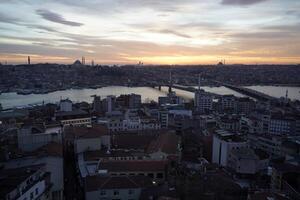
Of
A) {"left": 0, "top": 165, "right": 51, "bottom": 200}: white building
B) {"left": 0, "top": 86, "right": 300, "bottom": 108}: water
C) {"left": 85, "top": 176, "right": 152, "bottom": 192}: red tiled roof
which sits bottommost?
{"left": 0, "top": 86, "right": 300, "bottom": 108}: water

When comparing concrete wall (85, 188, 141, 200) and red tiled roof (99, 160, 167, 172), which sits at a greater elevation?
red tiled roof (99, 160, 167, 172)

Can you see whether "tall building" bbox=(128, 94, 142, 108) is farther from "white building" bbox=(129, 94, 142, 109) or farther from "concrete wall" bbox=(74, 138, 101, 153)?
"concrete wall" bbox=(74, 138, 101, 153)

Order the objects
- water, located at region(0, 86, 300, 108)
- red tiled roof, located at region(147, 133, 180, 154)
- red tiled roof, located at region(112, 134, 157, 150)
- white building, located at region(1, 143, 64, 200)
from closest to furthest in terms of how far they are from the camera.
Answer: white building, located at region(1, 143, 64, 200) → red tiled roof, located at region(147, 133, 180, 154) → red tiled roof, located at region(112, 134, 157, 150) → water, located at region(0, 86, 300, 108)

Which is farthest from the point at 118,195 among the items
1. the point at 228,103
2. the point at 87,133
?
the point at 228,103

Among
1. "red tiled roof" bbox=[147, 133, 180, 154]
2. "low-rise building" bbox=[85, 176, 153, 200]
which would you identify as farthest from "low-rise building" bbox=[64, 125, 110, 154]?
"low-rise building" bbox=[85, 176, 153, 200]

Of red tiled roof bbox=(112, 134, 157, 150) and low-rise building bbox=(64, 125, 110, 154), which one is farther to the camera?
red tiled roof bbox=(112, 134, 157, 150)

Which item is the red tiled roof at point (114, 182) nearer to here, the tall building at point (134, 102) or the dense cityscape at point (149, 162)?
the dense cityscape at point (149, 162)

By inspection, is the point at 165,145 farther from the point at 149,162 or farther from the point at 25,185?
the point at 25,185
